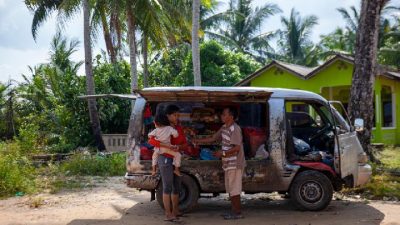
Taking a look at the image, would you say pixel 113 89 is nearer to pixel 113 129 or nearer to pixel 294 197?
pixel 113 129

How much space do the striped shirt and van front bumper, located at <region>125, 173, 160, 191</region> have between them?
3.69ft

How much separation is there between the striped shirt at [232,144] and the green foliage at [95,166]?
6444 mm

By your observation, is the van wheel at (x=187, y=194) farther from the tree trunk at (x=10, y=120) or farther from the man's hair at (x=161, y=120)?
the tree trunk at (x=10, y=120)

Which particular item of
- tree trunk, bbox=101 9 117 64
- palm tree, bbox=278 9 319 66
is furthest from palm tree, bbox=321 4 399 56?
tree trunk, bbox=101 9 117 64

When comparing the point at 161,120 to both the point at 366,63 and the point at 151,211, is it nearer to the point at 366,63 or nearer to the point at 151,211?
the point at 151,211

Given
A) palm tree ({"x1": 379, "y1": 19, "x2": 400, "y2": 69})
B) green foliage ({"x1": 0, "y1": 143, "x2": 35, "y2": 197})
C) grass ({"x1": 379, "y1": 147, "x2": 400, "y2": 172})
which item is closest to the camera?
green foliage ({"x1": 0, "y1": 143, "x2": 35, "y2": 197})

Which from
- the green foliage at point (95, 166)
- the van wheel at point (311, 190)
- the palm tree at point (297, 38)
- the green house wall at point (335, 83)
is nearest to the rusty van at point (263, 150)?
the van wheel at point (311, 190)

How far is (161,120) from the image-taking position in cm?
725

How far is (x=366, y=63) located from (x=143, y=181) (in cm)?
742

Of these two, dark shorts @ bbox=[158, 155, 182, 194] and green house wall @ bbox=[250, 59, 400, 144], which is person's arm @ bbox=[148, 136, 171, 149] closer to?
dark shorts @ bbox=[158, 155, 182, 194]

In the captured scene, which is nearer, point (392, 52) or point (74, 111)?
point (74, 111)

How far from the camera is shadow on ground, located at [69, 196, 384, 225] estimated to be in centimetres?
730

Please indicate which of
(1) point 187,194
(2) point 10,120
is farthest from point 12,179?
(2) point 10,120

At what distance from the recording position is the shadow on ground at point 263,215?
7.30 metres
